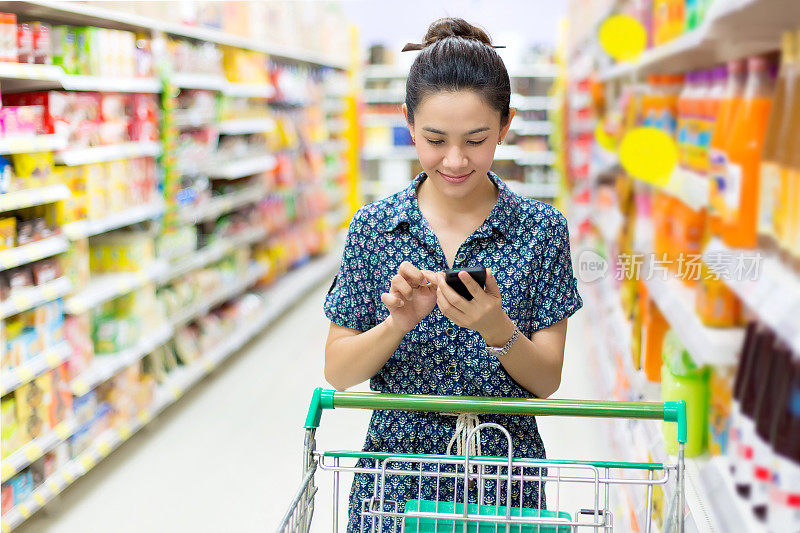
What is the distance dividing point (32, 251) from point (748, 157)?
8.03 ft

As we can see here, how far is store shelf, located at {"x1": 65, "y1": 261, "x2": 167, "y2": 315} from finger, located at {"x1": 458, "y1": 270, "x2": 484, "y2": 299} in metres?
2.52

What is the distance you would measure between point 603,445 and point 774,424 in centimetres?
255

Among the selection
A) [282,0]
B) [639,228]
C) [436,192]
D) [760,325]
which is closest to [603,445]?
[639,228]

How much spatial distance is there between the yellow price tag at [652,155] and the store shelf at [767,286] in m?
0.81

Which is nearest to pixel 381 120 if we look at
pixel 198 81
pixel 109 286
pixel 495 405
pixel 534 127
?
pixel 534 127

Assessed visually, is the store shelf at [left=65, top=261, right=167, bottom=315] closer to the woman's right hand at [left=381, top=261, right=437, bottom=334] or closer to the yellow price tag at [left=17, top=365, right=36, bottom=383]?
the yellow price tag at [left=17, top=365, right=36, bottom=383]

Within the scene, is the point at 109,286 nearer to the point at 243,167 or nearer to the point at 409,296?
the point at 243,167

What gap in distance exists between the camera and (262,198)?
6328 millimetres

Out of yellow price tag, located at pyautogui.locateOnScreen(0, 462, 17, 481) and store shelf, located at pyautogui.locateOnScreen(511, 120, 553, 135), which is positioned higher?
store shelf, located at pyautogui.locateOnScreen(511, 120, 553, 135)

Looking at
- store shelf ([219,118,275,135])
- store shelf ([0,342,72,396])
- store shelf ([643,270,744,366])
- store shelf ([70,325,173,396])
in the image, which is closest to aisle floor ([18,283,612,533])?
store shelf ([70,325,173,396])

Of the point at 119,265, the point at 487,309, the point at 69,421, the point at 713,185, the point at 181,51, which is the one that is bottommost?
the point at 69,421

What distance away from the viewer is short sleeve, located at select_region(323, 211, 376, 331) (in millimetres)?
1509

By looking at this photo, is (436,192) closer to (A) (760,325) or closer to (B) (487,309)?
(B) (487,309)

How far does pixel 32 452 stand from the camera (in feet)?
9.62
